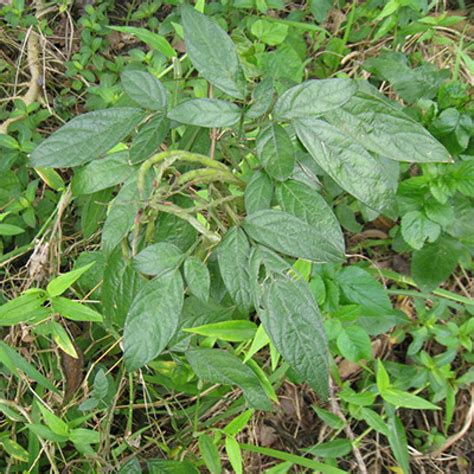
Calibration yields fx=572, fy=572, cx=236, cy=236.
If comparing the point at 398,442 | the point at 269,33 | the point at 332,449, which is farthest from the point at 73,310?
the point at 269,33

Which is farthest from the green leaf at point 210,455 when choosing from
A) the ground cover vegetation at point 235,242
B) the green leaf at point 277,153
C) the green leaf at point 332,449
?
the green leaf at point 277,153

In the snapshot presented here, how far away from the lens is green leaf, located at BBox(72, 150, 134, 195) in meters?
0.94

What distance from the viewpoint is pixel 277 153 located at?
87 cm

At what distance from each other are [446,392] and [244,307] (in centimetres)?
85

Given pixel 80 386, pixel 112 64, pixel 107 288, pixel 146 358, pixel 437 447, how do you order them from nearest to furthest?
1. pixel 146 358
2. pixel 107 288
3. pixel 80 386
4. pixel 437 447
5. pixel 112 64

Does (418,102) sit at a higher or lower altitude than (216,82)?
lower

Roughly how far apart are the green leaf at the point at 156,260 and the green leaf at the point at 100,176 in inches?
6.2

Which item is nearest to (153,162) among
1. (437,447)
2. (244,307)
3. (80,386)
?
(244,307)

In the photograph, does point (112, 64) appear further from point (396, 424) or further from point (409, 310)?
point (396, 424)

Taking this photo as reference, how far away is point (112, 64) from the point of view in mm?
1806

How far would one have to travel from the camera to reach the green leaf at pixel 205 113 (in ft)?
2.86

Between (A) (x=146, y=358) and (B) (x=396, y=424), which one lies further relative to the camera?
(B) (x=396, y=424)

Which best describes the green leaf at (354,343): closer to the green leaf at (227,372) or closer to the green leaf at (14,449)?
the green leaf at (227,372)

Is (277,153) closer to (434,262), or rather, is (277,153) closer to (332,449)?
(434,262)
